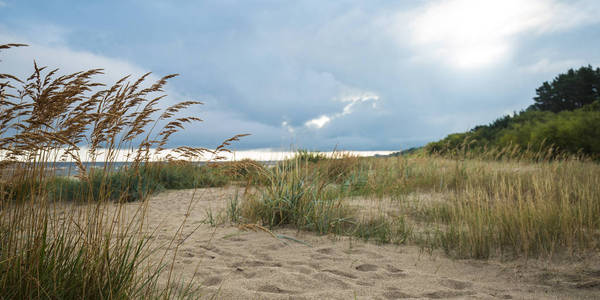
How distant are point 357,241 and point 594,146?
15.7 meters

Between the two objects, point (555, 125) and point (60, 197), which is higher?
point (555, 125)

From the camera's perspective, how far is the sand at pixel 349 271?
9.64 ft

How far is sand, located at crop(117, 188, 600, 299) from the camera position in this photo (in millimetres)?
2937

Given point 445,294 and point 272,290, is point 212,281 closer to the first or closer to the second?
point 272,290

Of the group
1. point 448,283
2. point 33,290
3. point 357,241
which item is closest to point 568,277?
point 448,283

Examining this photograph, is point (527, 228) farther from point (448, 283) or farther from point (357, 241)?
point (357, 241)

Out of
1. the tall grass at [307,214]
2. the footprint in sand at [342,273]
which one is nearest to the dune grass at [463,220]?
the tall grass at [307,214]

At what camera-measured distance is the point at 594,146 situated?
49.0 feet

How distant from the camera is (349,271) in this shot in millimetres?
3439

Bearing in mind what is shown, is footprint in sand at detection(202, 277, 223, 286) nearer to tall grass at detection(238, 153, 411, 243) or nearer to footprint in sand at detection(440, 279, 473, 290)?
tall grass at detection(238, 153, 411, 243)

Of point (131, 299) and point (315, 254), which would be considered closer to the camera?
point (131, 299)

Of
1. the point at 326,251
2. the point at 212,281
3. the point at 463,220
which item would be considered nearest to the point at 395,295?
the point at 326,251

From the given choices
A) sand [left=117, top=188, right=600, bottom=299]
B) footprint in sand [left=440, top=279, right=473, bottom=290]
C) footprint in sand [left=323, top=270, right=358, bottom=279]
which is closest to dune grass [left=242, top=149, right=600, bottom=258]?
sand [left=117, top=188, right=600, bottom=299]

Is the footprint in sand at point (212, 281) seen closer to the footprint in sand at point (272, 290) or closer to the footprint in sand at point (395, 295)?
the footprint in sand at point (272, 290)
